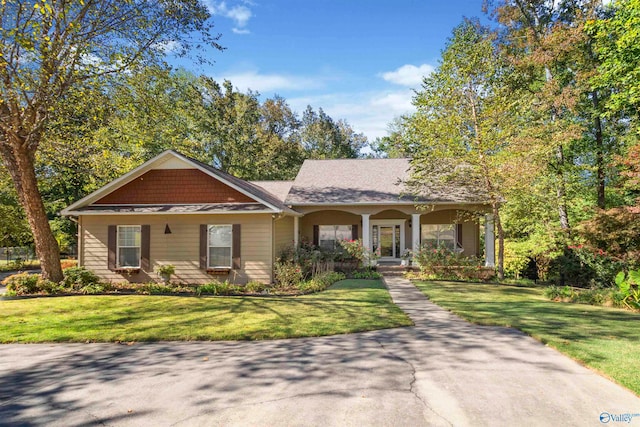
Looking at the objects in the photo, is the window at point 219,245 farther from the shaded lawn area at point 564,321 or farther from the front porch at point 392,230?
the shaded lawn area at point 564,321

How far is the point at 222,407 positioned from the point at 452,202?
43.8ft

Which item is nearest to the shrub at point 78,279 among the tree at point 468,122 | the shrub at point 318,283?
the shrub at point 318,283

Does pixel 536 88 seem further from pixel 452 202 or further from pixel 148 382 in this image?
pixel 148 382

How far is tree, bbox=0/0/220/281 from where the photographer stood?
32.6ft

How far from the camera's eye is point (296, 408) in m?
3.84

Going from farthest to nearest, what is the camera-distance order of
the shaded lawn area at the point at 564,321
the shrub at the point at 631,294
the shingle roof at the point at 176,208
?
the shingle roof at the point at 176,208, the shrub at the point at 631,294, the shaded lawn area at the point at 564,321

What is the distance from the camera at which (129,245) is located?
1360 centimetres

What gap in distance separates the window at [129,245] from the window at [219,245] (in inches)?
105

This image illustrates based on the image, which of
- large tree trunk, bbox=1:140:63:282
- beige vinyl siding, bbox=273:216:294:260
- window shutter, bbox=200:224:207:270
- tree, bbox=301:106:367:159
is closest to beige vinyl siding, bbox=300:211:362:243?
beige vinyl siding, bbox=273:216:294:260

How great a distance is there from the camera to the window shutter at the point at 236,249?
1303cm

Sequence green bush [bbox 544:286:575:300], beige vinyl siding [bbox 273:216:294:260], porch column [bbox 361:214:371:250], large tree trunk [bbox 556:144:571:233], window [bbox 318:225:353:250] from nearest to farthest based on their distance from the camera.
→ green bush [bbox 544:286:575:300]
beige vinyl siding [bbox 273:216:294:260]
porch column [bbox 361:214:371:250]
large tree trunk [bbox 556:144:571:233]
window [bbox 318:225:353:250]

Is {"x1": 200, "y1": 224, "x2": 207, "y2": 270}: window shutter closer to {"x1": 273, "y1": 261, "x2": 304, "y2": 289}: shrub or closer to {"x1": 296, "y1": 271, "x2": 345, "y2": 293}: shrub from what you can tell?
{"x1": 273, "y1": 261, "x2": 304, "y2": 289}: shrub

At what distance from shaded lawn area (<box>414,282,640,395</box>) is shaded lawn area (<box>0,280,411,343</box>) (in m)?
1.94

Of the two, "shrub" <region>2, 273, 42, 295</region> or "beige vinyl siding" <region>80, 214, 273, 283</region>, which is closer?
"shrub" <region>2, 273, 42, 295</region>
